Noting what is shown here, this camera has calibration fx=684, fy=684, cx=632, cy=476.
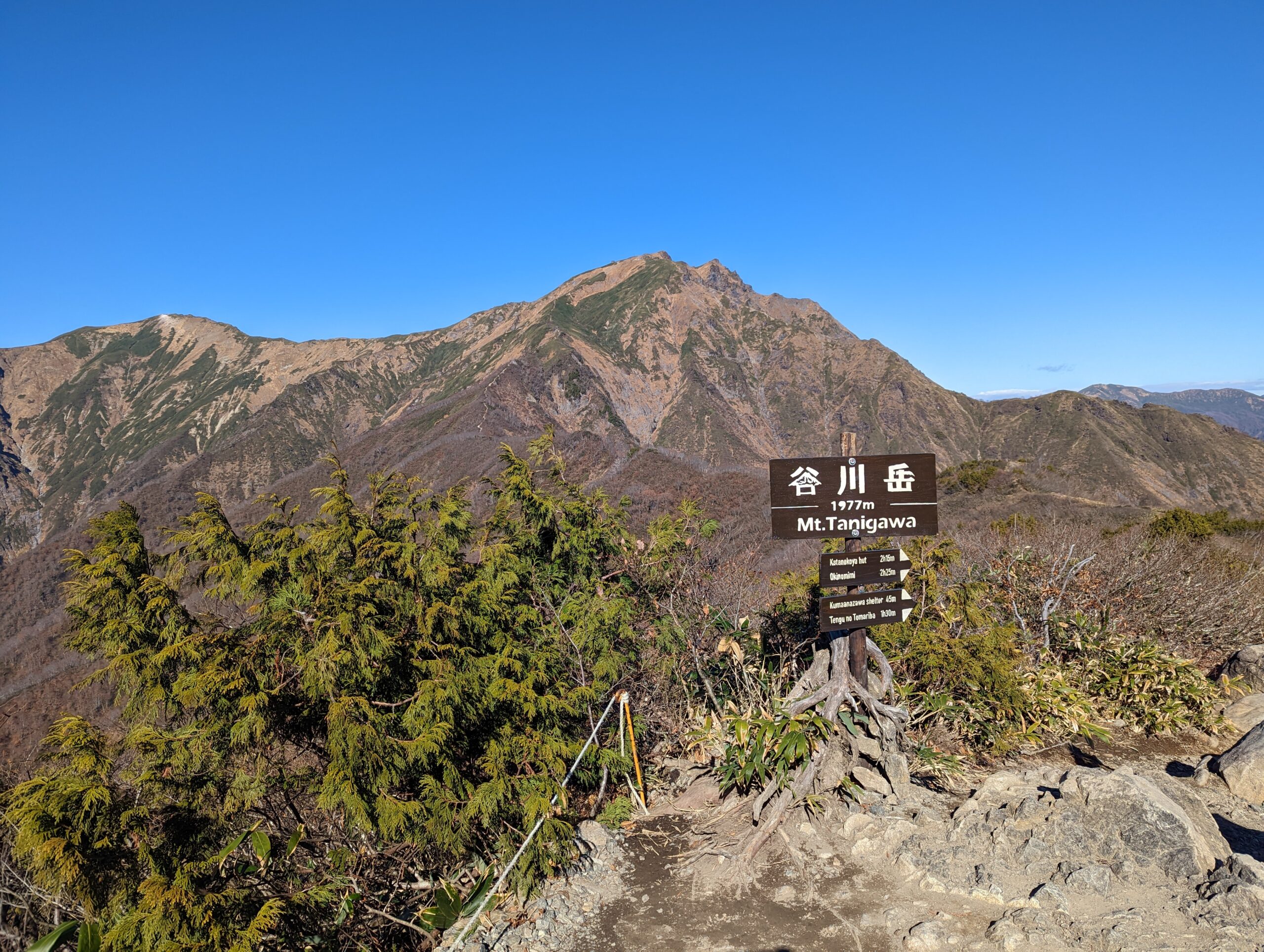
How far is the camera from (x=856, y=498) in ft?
17.4

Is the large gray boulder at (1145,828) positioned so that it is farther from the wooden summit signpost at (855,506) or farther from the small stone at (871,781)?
the wooden summit signpost at (855,506)

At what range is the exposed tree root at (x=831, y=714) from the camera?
5.03 meters

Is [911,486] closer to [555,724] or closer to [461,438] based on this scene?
[555,724]

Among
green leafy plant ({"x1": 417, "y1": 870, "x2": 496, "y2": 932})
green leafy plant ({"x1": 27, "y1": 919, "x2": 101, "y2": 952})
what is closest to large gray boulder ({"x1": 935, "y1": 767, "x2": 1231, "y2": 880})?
green leafy plant ({"x1": 417, "y1": 870, "x2": 496, "y2": 932})

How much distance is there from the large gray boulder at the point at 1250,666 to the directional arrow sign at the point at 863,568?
513 centimetres

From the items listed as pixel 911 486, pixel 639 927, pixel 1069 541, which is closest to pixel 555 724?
pixel 639 927

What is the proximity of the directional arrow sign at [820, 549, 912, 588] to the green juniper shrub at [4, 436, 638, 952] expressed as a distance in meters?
2.08

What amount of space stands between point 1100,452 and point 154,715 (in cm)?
10774

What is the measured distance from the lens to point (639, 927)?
420 centimetres

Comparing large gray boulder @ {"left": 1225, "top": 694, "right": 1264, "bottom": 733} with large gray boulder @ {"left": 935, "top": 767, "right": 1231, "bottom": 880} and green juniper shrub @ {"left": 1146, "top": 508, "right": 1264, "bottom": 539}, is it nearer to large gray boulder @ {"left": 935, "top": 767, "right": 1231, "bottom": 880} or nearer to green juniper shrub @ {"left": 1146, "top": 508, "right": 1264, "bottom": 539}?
large gray boulder @ {"left": 935, "top": 767, "right": 1231, "bottom": 880}

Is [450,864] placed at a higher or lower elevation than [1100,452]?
lower

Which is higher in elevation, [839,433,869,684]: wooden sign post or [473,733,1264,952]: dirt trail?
[839,433,869,684]: wooden sign post

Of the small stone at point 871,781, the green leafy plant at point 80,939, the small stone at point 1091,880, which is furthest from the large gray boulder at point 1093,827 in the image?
the green leafy plant at point 80,939

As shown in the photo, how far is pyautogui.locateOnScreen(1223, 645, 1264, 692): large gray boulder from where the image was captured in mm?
7367
